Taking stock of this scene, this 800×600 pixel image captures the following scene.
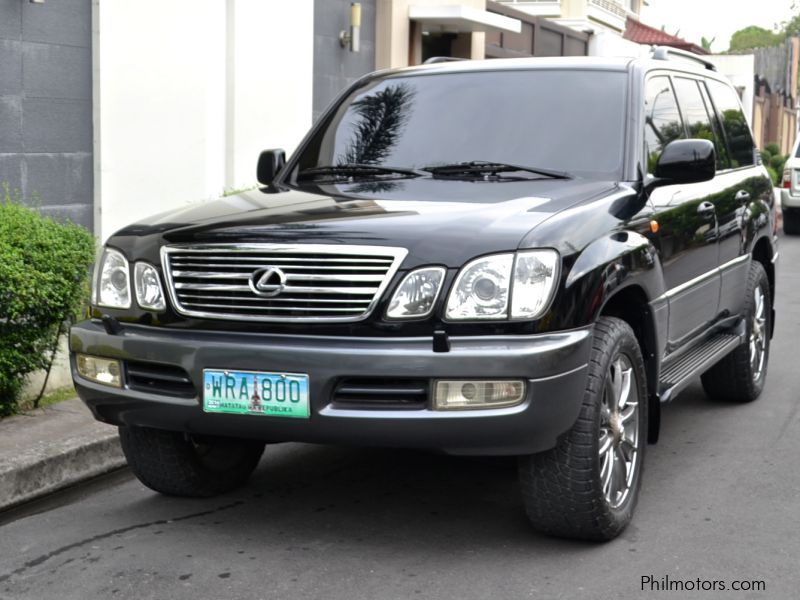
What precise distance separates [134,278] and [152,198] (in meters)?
5.35

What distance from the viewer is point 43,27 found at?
8.48m

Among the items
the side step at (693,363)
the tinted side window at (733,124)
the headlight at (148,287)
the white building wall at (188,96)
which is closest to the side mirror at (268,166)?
the headlight at (148,287)

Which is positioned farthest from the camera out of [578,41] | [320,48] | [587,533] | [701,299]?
[578,41]

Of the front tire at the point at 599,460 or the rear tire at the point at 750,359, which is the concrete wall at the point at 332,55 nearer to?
the rear tire at the point at 750,359

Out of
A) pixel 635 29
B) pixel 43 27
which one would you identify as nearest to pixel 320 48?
pixel 43 27

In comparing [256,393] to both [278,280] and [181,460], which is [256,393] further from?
[181,460]

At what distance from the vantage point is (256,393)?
4219 mm

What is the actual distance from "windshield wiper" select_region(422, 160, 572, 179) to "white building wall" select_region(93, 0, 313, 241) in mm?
4447

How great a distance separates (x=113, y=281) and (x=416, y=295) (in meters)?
1.23

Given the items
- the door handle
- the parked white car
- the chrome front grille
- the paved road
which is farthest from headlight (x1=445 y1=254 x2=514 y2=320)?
the parked white car

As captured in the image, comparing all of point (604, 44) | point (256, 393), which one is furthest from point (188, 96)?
point (604, 44)

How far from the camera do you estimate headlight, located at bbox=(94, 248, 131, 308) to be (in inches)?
182

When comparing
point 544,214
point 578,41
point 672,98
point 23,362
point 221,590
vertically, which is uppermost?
point 578,41

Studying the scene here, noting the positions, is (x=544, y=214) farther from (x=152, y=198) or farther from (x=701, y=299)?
(x=152, y=198)
